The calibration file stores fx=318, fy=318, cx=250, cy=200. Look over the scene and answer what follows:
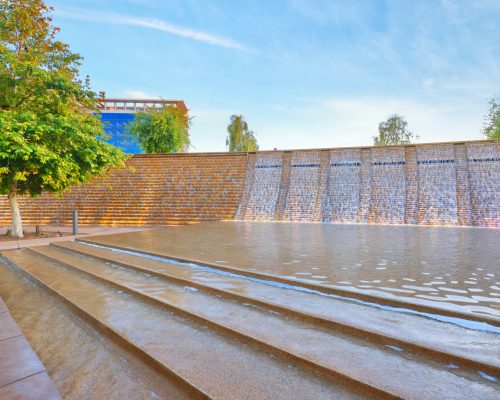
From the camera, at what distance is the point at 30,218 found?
1811 centimetres

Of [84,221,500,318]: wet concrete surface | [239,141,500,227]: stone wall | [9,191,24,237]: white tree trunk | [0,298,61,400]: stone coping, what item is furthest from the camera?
[239,141,500,227]: stone wall

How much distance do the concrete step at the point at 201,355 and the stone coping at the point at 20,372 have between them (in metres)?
0.68

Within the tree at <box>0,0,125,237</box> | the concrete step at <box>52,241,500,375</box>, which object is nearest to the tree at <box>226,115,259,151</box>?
the tree at <box>0,0,125,237</box>

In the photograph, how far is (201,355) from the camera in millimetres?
2789

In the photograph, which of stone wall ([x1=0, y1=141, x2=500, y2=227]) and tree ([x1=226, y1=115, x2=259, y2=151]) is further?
tree ([x1=226, y1=115, x2=259, y2=151])

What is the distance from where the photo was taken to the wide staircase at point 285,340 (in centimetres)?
225

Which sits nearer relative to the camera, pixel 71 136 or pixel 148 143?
pixel 71 136

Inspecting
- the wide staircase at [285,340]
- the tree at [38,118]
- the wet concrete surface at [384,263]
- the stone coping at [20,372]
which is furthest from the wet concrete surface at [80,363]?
the tree at [38,118]

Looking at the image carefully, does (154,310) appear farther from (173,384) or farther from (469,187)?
(469,187)

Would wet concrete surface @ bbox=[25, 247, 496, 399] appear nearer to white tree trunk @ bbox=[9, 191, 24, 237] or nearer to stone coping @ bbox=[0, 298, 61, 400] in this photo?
stone coping @ bbox=[0, 298, 61, 400]

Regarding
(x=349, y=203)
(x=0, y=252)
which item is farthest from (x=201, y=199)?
(x=0, y=252)

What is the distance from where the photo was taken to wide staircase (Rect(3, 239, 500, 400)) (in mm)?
2254

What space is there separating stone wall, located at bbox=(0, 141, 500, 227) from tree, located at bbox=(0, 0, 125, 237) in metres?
5.88

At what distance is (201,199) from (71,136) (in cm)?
937
